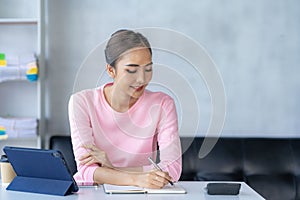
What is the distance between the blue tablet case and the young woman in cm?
23

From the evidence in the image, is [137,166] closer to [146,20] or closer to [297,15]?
[146,20]

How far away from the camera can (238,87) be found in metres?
2.87

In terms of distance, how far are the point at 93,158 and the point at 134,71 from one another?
361 mm

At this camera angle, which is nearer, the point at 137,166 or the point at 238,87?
the point at 137,166

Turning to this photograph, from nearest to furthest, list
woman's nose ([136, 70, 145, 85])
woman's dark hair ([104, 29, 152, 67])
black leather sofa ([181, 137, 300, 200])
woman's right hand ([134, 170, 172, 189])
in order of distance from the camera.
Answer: woman's right hand ([134, 170, 172, 189]) < woman's nose ([136, 70, 145, 85]) < woman's dark hair ([104, 29, 152, 67]) < black leather sofa ([181, 137, 300, 200])

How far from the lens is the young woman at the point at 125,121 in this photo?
1853 mm

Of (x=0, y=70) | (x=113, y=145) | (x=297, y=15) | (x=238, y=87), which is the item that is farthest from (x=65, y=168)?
(x=297, y=15)

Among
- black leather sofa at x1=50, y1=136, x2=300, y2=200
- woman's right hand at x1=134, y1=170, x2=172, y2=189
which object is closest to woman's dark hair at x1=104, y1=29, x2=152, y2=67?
woman's right hand at x1=134, y1=170, x2=172, y2=189

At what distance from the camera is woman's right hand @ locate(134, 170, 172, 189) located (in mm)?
1621

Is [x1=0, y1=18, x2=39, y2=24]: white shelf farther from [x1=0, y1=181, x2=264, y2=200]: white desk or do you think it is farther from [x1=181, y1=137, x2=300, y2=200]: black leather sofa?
[x1=0, y1=181, x2=264, y2=200]: white desk

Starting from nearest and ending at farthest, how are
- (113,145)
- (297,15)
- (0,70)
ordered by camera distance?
(113,145) → (0,70) → (297,15)

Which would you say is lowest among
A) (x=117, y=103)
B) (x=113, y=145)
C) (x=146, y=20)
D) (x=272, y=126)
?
(x=272, y=126)

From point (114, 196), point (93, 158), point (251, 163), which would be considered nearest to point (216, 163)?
point (251, 163)

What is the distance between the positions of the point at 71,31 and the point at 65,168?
4.82ft
